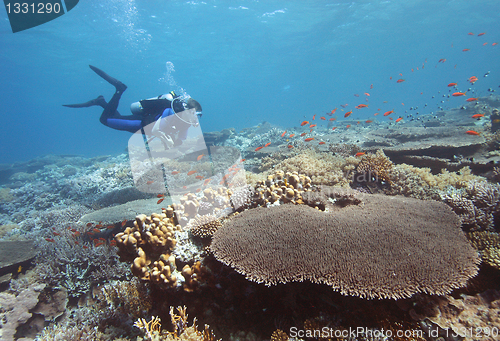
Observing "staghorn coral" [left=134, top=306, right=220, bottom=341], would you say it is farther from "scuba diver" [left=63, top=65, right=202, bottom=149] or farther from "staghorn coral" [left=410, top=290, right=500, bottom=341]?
"scuba diver" [left=63, top=65, right=202, bottom=149]

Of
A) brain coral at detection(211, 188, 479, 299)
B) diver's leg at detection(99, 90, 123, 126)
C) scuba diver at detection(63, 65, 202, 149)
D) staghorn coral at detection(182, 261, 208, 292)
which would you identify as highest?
diver's leg at detection(99, 90, 123, 126)

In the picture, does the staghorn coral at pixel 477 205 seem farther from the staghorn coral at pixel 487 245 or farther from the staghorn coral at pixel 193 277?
the staghorn coral at pixel 193 277

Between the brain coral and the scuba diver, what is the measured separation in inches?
202

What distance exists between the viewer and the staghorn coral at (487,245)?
9.40ft

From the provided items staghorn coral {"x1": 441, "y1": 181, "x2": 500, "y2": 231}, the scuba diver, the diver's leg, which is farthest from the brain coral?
the diver's leg

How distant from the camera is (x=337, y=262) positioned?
91.4 inches

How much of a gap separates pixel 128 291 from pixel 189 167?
7.35 metres

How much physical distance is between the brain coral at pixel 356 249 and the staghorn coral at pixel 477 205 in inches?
34.8

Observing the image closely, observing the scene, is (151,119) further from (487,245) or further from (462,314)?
(487,245)

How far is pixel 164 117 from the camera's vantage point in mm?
7121

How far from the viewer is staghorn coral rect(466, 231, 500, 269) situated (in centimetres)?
287

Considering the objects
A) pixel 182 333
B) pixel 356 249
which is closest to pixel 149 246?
pixel 182 333

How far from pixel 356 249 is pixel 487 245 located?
2.41 meters

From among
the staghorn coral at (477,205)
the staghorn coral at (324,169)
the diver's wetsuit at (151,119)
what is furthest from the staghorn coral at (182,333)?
the diver's wetsuit at (151,119)
